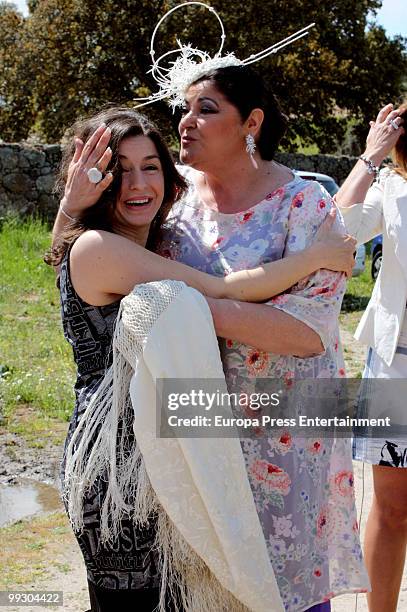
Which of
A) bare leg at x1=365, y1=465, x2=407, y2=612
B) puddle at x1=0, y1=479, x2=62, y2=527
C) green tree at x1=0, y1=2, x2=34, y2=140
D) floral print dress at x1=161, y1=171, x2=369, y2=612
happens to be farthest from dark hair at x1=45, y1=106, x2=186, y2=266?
green tree at x1=0, y1=2, x2=34, y2=140

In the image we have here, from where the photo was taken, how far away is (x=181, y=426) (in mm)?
2201

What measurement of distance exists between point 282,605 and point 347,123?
24.4m

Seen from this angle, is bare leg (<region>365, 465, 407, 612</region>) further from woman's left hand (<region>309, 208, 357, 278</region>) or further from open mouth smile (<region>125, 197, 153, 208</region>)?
open mouth smile (<region>125, 197, 153, 208</region>)

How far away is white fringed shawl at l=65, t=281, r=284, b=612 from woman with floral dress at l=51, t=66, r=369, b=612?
0.87 ft

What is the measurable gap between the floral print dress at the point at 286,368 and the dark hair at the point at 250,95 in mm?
174

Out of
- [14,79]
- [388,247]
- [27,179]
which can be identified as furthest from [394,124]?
[14,79]

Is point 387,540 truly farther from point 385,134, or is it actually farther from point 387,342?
point 385,134

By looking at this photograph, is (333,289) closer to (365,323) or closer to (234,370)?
(234,370)

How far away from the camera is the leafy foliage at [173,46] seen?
20203mm

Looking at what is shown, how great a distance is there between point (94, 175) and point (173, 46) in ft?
60.5

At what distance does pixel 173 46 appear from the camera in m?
19.9

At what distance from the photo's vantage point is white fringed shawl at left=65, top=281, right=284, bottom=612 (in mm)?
2180

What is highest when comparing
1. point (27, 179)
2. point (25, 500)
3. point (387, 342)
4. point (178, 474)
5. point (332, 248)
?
point (27, 179)

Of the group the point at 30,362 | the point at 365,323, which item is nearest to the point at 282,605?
the point at 365,323
